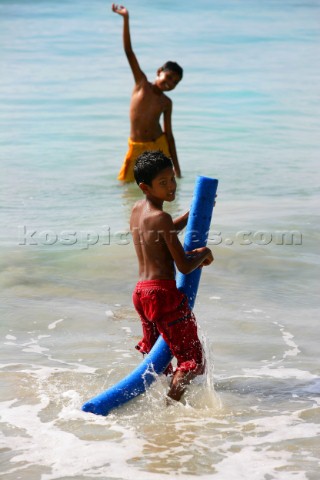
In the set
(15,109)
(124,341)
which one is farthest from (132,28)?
(124,341)

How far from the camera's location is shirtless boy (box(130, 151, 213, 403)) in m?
4.14

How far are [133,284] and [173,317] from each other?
250cm

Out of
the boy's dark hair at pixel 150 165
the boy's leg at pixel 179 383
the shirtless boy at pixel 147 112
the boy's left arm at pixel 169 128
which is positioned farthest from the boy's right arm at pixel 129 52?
the boy's leg at pixel 179 383

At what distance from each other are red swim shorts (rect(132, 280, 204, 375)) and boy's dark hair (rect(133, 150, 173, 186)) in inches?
18.5

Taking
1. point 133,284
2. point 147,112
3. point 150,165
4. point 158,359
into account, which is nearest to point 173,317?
point 158,359

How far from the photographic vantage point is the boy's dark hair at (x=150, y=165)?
4.14 metres

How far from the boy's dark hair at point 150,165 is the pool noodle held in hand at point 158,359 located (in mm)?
213

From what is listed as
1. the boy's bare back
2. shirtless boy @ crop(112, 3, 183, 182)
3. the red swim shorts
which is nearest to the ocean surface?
the red swim shorts

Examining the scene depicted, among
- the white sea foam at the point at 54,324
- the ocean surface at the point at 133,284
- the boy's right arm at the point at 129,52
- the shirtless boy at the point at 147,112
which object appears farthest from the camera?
the shirtless boy at the point at 147,112

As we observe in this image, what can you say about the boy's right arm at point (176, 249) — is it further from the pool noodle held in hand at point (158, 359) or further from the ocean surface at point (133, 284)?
the ocean surface at point (133, 284)

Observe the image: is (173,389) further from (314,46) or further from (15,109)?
(314,46)

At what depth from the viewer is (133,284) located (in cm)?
670

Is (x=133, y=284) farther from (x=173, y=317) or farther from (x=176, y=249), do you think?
(x=176, y=249)

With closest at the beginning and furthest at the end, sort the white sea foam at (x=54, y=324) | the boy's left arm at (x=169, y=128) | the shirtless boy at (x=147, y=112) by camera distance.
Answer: the white sea foam at (x=54, y=324)
the shirtless boy at (x=147, y=112)
the boy's left arm at (x=169, y=128)
